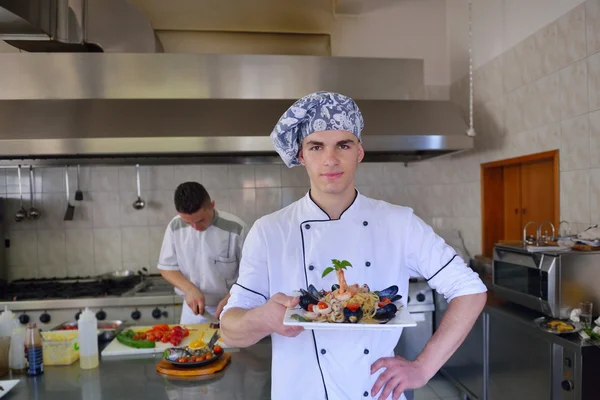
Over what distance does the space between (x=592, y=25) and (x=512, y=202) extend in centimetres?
159

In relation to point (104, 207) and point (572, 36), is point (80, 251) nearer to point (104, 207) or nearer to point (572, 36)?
point (104, 207)

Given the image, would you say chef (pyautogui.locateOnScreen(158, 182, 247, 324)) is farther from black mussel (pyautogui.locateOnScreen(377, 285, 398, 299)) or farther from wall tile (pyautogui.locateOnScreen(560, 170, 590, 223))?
wall tile (pyautogui.locateOnScreen(560, 170, 590, 223))

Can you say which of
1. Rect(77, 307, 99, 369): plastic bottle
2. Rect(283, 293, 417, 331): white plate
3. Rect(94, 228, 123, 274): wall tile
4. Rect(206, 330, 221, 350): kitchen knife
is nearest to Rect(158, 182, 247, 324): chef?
Rect(206, 330, 221, 350): kitchen knife

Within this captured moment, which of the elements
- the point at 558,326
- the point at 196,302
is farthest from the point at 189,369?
the point at 558,326

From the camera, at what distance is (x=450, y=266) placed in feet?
4.15

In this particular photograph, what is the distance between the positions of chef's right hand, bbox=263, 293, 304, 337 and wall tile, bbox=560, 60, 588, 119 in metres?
2.45

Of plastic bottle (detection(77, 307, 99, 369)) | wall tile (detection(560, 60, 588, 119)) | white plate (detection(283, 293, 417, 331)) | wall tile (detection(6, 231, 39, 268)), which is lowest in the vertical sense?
plastic bottle (detection(77, 307, 99, 369))

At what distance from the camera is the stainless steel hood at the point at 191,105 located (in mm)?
2957

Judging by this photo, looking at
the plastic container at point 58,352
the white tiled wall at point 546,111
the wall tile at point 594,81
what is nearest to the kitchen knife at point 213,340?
the plastic container at point 58,352

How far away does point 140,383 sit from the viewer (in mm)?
1774

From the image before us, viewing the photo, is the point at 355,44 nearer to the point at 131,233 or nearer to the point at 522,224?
the point at 522,224

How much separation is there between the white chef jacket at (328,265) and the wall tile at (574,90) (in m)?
1.98

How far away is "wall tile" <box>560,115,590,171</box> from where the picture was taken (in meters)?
2.70

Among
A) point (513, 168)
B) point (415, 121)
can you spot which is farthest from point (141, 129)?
point (513, 168)
